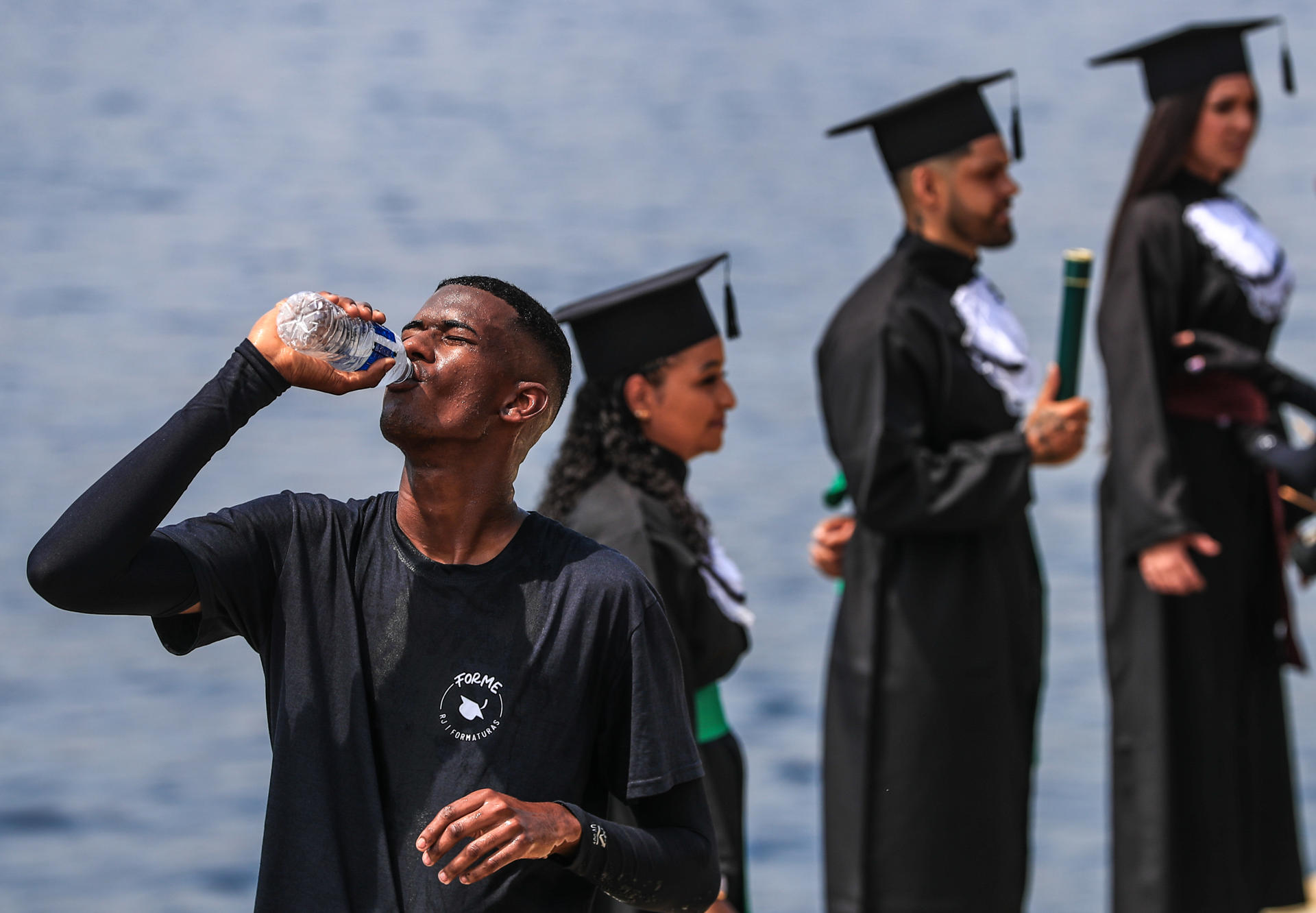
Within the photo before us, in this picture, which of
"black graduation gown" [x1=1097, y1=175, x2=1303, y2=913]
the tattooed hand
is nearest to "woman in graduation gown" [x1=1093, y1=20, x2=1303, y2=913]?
"black graduation gown" [x1=1097, y1=175, x2=1303, y2=913]

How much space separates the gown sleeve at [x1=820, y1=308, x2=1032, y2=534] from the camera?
4629 millimetres

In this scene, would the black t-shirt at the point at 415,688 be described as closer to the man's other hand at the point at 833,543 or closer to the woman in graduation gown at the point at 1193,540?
the man's other hand at the point at 833,543

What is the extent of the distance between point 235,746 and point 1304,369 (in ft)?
29.4

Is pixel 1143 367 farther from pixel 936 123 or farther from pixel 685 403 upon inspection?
pixel 685 403

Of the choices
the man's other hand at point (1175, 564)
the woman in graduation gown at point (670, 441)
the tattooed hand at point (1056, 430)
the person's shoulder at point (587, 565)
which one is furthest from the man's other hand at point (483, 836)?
the man's other hand at point (1175, 564)

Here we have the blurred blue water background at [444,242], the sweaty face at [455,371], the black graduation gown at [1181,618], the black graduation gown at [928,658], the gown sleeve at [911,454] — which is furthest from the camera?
the blurred blue water background at [444,242]

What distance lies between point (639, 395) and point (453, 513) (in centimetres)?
158

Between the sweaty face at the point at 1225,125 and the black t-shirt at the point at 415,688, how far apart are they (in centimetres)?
337

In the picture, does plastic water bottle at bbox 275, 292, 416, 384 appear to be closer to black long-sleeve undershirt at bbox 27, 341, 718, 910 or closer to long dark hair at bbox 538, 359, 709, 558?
black long-sleeve undershirt at bbox 27, 341, 718, 910

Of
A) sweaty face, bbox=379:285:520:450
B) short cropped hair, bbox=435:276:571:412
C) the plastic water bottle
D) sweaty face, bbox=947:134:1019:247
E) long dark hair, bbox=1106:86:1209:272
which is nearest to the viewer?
the plastic water bottle

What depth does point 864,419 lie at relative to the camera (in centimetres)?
470

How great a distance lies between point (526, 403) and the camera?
8.13 ft

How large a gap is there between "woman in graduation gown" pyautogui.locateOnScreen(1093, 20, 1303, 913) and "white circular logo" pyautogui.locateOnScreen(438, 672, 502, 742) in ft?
9.94

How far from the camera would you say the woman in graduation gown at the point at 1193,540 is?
511cm
